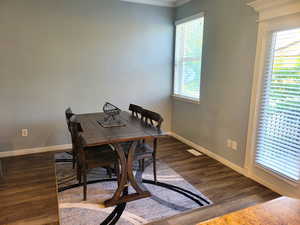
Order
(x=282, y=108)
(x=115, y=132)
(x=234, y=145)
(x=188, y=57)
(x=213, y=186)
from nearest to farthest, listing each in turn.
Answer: (x=115, y=132) < (x=282, y=108) < (x=213, y=186) < (x=234, y=145) < (x=188, y=57)

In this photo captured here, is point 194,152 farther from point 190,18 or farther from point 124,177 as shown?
point 190,18

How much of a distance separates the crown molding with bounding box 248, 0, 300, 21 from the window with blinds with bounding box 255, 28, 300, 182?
0.61 feet

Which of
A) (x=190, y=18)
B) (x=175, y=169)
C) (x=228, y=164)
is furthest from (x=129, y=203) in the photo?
(x=190, y=18)

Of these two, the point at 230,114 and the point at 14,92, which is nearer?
the point at 230,114

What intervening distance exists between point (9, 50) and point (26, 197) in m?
2.17

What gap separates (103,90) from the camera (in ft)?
12.6

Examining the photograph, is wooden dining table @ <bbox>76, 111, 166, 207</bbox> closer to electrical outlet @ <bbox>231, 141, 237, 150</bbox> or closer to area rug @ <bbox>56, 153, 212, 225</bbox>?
area rug @ <bbox>56, 153, 212, 225</bbox>

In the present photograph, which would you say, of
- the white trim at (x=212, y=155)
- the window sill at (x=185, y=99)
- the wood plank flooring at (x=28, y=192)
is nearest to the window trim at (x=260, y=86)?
the white trim at (x=212, y=155)

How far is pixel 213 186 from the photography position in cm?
260

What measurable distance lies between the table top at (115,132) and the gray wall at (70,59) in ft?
3.71

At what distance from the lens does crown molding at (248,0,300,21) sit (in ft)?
6.98

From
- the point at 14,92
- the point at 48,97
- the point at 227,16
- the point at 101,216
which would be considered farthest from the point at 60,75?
the point at 227,16

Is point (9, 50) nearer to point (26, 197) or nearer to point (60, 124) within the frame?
point (60, 124)

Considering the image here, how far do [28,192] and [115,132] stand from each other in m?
1.23
